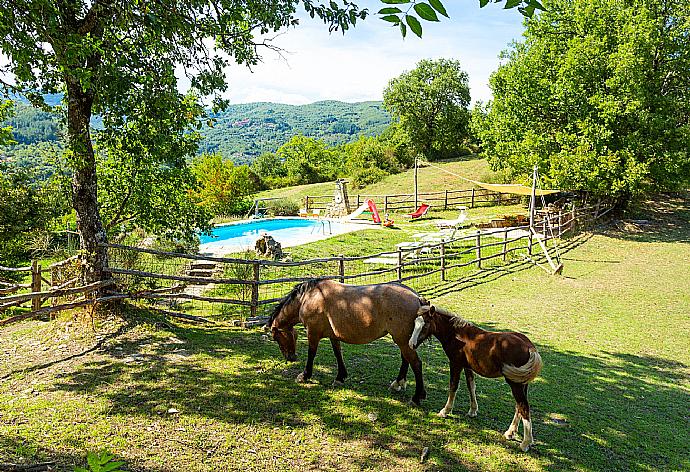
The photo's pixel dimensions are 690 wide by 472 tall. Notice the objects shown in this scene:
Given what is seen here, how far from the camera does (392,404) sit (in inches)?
190

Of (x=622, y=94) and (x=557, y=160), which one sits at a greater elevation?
(x=622, y=94)

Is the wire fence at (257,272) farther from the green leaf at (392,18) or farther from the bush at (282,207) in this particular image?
the bush at (282,207)

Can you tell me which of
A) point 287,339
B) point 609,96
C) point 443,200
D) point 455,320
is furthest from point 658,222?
point 287,339

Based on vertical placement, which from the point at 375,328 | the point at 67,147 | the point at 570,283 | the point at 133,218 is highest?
the point at 67,147

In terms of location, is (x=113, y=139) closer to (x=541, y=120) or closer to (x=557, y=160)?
(x=557, y=160)

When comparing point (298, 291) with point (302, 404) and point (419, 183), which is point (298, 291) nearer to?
point (302, 404)

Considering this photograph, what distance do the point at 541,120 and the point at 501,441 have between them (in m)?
18.2

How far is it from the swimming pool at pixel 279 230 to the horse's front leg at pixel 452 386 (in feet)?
41.6

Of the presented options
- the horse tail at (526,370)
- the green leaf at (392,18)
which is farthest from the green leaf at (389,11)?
the horse tail at (526,370)

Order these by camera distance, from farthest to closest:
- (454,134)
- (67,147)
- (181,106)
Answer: (454,134), (181,106), (67,147)

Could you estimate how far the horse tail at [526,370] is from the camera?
3848 millimetres

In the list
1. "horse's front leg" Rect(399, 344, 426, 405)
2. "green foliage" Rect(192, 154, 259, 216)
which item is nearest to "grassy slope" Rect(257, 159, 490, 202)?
"green foliage" Rect(192, 154, 259, 216)

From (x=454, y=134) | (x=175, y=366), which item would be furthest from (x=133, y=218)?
(x=454, y=134)

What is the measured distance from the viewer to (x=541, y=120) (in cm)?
1966
